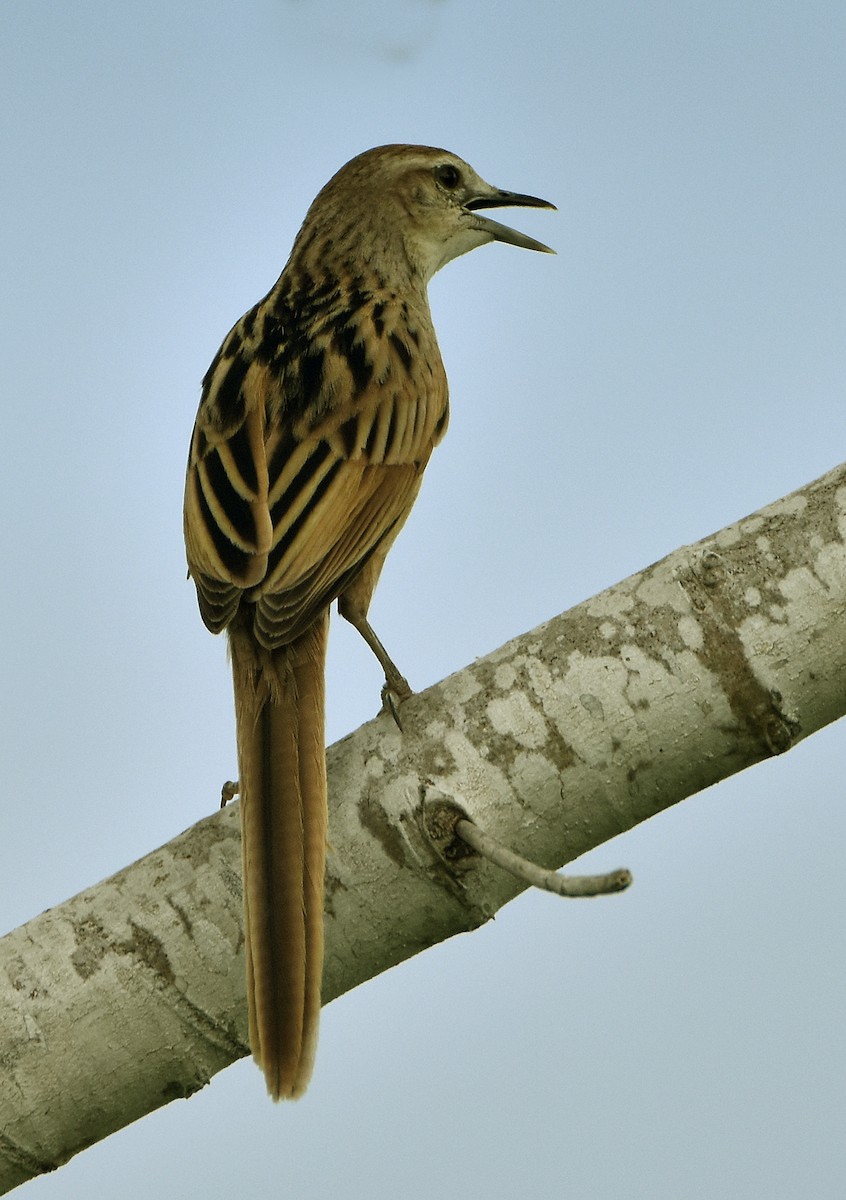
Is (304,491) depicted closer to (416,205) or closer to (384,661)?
(384,661)

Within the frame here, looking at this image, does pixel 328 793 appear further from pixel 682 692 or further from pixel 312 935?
pixel 682 692

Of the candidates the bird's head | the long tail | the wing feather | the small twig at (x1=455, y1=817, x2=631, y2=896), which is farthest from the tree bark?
the bird's head

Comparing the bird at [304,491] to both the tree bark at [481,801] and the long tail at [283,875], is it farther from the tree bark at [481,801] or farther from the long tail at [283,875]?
the tree bark at [481,801]

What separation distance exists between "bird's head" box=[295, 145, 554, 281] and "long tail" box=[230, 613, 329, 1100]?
3153 millimetres

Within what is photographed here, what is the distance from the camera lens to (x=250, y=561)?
384 centimetres

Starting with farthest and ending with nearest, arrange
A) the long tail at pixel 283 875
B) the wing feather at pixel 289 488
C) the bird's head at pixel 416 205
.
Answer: the bird's head at pixel 416 205 → the wing feather at pixel 289 488 → the long tail at pixel 283 875

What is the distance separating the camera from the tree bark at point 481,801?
3039mm

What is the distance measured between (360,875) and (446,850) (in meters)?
0.25

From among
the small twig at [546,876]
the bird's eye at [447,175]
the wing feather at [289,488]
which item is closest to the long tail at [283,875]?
the wing feather at [289,488]

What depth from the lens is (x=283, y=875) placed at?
3.04 metres

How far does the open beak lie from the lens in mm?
6191

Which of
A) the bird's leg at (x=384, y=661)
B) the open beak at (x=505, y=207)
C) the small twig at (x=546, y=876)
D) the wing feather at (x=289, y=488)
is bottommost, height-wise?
the small twig at (x=546, y=876)

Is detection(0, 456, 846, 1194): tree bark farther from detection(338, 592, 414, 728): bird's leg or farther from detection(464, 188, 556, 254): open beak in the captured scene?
detection(464, 188, 556, 254): open beak

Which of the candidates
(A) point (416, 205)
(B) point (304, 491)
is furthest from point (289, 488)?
(A) point (416, 205)
